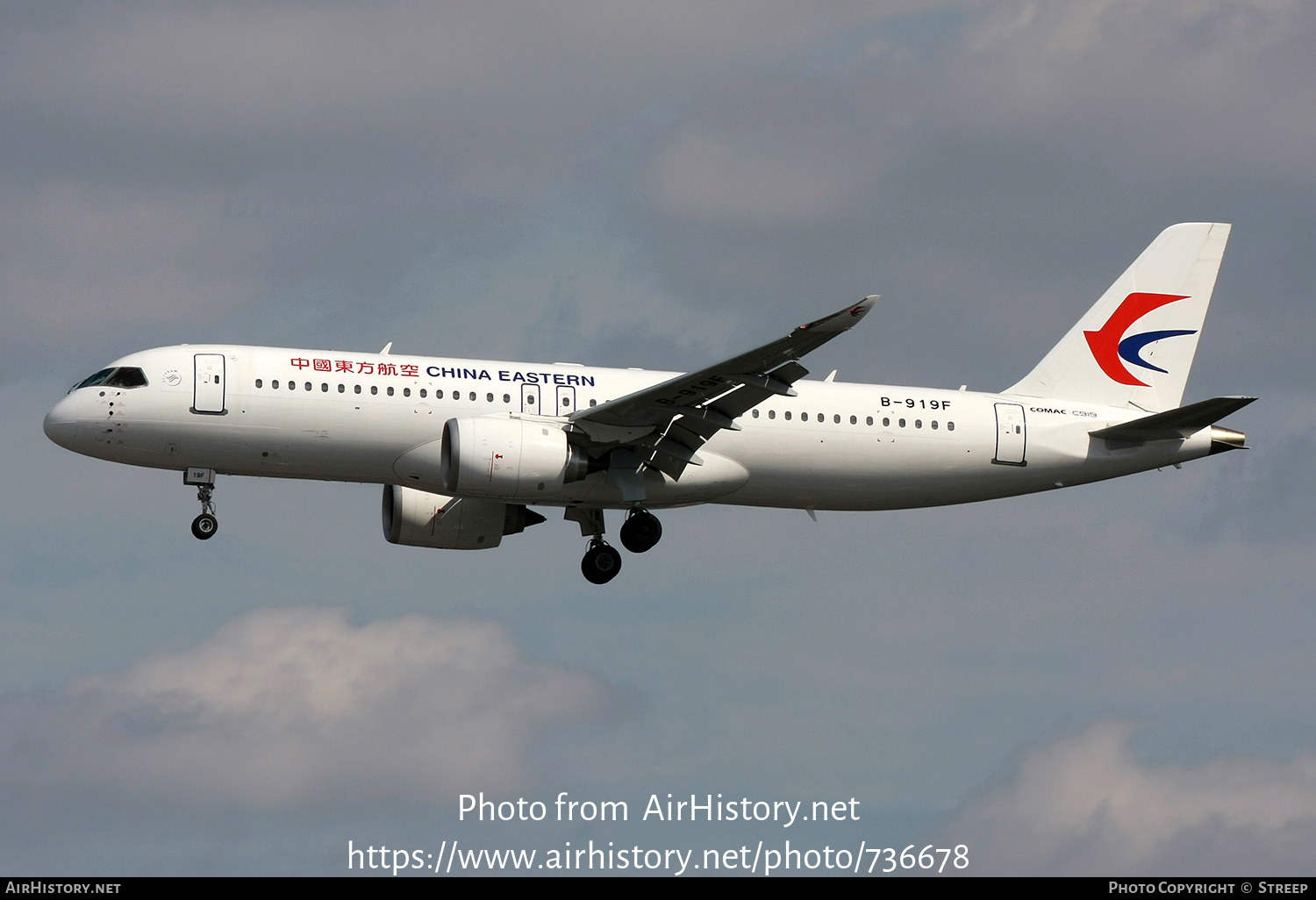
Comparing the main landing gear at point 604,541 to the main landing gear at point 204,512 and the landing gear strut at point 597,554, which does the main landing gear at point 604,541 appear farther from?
the main landing gear at point 204,512

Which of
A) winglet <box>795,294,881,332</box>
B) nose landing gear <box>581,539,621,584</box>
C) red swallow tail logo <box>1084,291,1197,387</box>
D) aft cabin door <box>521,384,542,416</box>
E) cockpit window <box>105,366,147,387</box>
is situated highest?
red swallow tail logo <box>1084,291,1197,387</box>

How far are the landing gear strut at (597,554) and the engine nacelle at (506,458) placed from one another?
12.4ft

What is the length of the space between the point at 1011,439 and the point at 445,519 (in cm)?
1440

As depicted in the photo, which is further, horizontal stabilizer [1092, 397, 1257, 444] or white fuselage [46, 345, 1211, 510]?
horizontal stabilizer [1092, 397, 1257, 444]

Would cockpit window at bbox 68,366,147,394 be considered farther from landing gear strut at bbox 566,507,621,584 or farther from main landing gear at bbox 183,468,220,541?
landing gear strut at bbox 566,507,621,584

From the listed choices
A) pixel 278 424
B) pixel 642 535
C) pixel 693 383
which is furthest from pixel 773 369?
pixel 278 424

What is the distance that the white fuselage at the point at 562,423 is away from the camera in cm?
4084

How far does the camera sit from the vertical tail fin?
47.9m

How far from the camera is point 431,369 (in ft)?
138

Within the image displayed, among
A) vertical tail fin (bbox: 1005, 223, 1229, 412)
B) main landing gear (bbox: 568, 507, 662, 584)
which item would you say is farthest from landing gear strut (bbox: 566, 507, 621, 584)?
vertical tail fin (bbox: 1005, 223, 1229, 412)

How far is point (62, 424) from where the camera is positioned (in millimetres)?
41188

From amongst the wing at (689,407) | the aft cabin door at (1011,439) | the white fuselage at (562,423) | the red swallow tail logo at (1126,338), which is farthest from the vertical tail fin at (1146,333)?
the wing at (689,407)

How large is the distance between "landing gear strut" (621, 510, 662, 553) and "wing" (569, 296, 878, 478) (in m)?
2.39

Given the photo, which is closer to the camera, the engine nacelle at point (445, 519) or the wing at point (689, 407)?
the wing at point (689, 407)
